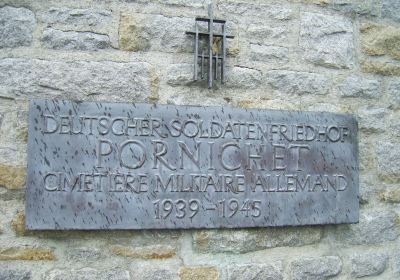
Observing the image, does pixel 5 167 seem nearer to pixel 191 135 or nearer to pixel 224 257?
pixel 191 135

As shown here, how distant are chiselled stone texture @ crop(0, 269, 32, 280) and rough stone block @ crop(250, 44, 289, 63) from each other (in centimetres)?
144

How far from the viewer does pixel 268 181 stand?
2236 millimetres

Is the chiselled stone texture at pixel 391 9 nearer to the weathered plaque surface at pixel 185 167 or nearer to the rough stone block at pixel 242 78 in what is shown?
the weathered plaque surface at pixel 185 167

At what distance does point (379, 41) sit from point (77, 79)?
1.58 meters

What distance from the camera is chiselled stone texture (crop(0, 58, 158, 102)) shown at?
6.81 feet

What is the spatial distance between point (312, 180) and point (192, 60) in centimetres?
83

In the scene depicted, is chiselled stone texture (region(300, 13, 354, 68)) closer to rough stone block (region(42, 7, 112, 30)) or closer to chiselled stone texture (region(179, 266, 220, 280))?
rough stone block (region(42, 7, 112, 30))

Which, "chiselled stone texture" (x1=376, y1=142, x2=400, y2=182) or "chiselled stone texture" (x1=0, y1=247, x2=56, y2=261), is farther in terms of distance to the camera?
"chiselled stone texture" (x1=376, y1=142, x2=400, y2=182)

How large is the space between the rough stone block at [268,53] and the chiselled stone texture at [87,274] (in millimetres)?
1207

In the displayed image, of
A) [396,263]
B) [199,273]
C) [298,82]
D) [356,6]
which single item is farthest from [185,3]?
[396,263]

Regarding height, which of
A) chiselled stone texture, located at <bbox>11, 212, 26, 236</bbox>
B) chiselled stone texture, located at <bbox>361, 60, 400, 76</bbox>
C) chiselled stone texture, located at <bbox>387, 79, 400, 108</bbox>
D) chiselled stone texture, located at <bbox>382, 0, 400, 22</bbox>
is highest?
chiselled stone texture, located at <bbox>382, 0, 400, 22</bbox>

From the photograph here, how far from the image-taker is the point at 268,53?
7.66ft

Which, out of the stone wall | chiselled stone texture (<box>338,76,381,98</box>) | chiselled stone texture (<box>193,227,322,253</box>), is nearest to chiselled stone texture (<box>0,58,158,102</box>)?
the stone wall

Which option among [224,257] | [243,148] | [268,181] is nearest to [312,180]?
[268,181]
